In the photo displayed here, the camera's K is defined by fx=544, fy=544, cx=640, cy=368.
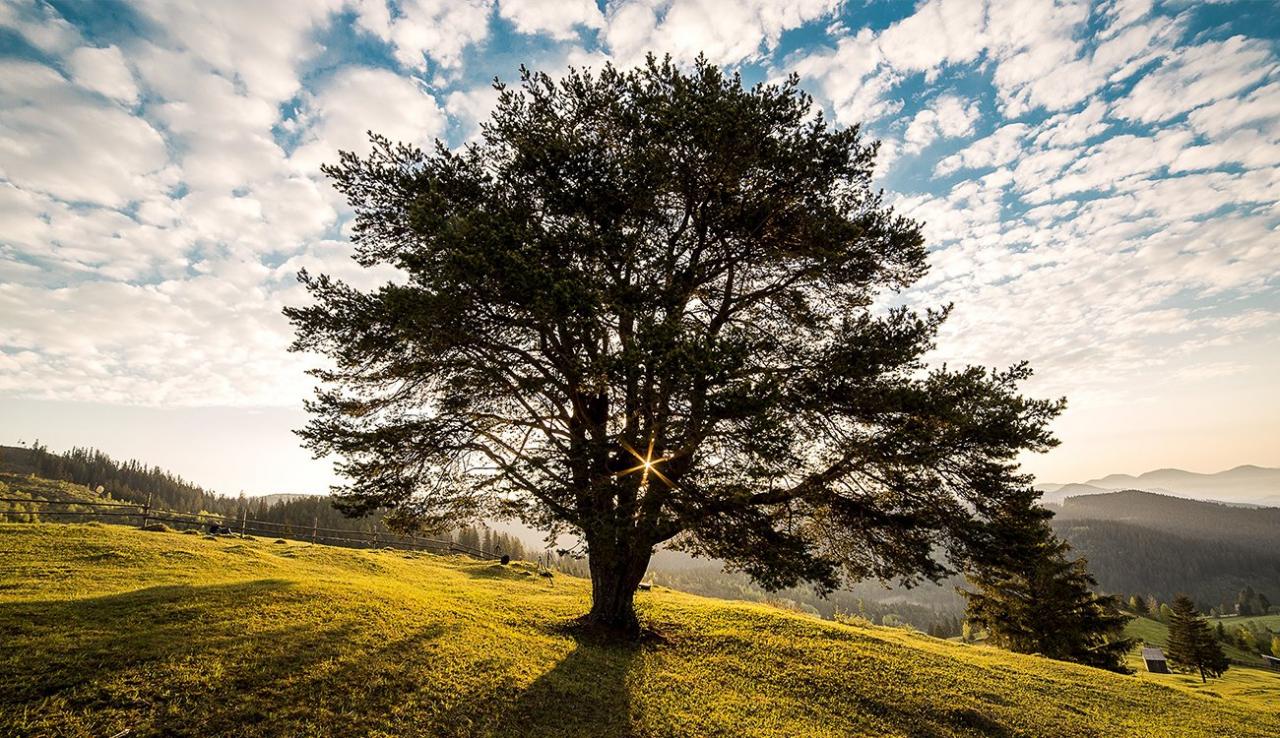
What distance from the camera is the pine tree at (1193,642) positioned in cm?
4278

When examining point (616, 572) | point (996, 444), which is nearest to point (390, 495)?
point (616, 572)

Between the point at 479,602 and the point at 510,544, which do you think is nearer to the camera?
the point at 479,602

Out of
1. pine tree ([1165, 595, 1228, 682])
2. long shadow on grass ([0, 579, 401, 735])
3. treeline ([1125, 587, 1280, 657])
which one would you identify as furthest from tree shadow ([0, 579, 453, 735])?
treeline ([1125, 587, 1280, 657])

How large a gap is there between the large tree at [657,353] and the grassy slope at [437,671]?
276 centimetres

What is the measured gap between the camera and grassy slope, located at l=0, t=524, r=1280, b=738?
302 inches

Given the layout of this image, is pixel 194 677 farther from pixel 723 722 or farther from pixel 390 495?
pixel 723 722

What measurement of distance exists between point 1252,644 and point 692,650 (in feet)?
435

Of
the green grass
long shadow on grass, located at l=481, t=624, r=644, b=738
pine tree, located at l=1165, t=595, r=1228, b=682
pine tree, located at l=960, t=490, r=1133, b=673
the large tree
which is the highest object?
the large tree

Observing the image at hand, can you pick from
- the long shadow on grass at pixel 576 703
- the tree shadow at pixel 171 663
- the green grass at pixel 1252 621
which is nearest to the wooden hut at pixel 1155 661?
the long shadow on grass at pixel 576 703

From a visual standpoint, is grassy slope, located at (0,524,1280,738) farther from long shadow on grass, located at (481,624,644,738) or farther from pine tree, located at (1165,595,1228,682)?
pine tree, located at (1165,595,1228,682)

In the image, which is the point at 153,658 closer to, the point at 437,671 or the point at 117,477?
the point at 437,671

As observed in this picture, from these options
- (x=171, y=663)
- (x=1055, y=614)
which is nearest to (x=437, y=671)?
(x=171, y=663)

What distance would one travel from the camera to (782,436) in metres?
10.2

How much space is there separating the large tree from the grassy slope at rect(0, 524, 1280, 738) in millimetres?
2762
